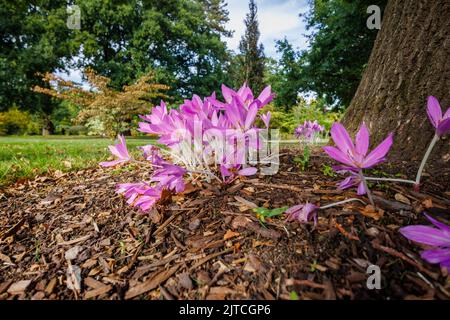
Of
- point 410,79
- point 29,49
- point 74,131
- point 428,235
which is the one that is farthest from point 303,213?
point 74,131

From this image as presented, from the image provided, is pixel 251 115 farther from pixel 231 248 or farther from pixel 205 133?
pixel 231 248

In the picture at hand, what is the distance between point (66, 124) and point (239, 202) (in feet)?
105

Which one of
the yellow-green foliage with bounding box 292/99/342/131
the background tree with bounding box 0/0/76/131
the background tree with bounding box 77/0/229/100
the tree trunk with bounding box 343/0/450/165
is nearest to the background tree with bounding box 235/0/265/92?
the background tree with bounding box 77/0/229/100

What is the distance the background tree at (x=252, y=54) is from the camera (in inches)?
893

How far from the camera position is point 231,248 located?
3.27 feet

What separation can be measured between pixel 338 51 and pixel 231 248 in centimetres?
1057

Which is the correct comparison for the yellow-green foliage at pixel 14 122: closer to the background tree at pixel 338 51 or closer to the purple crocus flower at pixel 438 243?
the background tree at pixel 338 51

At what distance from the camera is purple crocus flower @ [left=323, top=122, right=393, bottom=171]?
2.69 ft

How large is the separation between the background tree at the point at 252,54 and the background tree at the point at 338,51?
436 inches

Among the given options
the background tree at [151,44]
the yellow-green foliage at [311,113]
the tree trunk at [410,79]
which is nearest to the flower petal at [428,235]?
the tree trunk at [410,79]

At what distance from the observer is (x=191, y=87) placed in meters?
20.7

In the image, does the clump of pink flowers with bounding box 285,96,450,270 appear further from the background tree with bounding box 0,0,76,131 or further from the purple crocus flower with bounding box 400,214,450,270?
the background tree with bounding box 0,0,76,131
